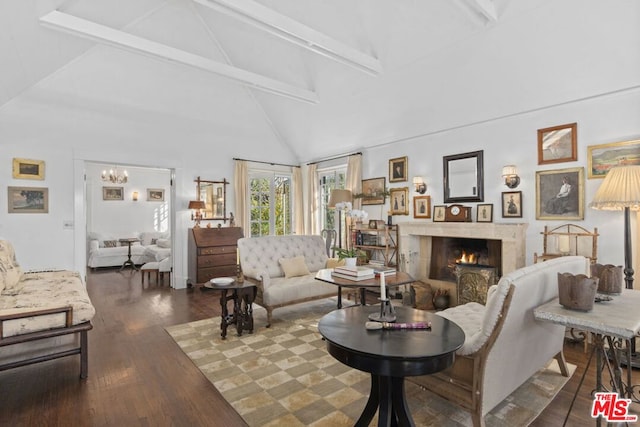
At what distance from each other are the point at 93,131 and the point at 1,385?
401cm

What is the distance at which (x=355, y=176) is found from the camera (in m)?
6.13

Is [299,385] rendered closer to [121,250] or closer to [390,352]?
[390,352]

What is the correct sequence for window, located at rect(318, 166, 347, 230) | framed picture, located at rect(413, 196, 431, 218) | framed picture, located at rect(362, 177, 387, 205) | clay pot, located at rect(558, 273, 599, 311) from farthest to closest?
window, located at rect(318, 166, 347, 230)
framed picture, located at rect(362, 177, 387, 205)
framed picture, located at rect(413, 196, 431, 218)
clay pot, located at rect(558, 273, 599, 311)

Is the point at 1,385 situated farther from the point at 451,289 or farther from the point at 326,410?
the point at 451,289

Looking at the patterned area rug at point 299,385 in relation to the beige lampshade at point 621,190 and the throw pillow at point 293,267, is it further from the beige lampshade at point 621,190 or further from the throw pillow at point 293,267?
the beige lampshade at point 621,190

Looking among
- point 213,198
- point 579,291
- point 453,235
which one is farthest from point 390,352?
point 213,198

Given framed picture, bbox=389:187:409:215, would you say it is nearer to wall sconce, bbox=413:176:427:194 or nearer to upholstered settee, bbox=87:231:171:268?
wall sconce, bbox=413:176:427:194

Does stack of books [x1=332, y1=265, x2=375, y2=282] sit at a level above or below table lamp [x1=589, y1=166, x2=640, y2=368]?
below

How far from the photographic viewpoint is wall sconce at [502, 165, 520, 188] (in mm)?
4082

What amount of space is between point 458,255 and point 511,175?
1415mm

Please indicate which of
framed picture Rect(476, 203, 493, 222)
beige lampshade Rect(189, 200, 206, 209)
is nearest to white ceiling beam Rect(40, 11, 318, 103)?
beige lampshade Rect(189, 200, 206, 209)

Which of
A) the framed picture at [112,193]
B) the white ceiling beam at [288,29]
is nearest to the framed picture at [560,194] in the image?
the white ceiling beam at [288,29]

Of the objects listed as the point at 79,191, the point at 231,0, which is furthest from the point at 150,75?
the point at 231,0

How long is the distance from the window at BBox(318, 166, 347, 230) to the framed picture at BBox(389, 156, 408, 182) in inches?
52.2
